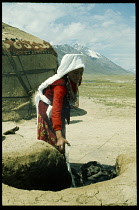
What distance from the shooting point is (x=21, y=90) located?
859 cm

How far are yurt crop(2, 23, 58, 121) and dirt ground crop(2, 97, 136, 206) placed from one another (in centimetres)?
50

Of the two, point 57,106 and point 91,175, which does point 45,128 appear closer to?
point 57,106

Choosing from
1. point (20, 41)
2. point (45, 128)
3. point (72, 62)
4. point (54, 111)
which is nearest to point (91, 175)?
point (45, 128)

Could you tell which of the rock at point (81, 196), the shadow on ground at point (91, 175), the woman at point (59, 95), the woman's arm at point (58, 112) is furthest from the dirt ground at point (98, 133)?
the rock at point (81, 196)

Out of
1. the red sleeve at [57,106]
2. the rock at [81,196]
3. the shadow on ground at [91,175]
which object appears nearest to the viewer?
the rock at [81,196]

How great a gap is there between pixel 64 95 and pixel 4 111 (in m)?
6.36

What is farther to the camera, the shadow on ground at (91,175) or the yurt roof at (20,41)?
the yurt roof at (20,41)

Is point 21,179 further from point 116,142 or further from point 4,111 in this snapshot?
point 4,111

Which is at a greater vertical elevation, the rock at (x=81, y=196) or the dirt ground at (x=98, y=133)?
the rock at (x=81, y=196)

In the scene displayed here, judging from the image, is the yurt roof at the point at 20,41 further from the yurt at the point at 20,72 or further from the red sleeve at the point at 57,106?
the red sleeve at the point at 57,106

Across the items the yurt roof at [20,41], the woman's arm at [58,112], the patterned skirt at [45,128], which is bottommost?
the patterned skirt at [45,128]

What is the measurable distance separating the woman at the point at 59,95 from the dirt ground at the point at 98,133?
30 cm

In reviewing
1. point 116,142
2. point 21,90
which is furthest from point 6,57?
point 116,142

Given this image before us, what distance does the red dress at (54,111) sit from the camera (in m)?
2.41
